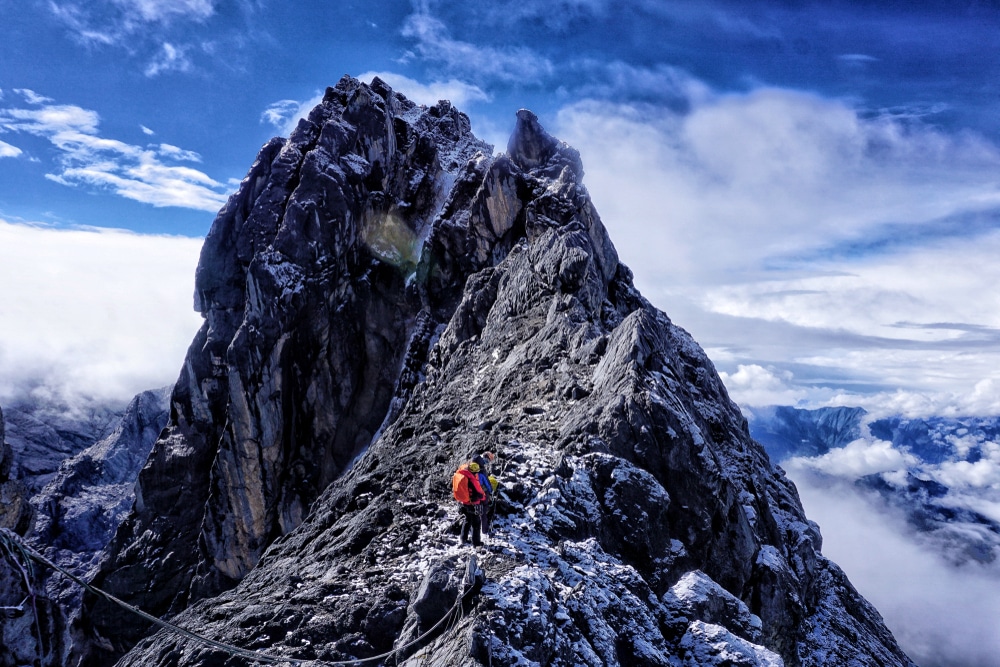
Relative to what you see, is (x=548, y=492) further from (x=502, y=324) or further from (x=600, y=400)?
(x=502, y=324)

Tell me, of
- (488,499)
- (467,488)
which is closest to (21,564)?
(467,488)

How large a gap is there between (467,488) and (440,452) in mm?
6690

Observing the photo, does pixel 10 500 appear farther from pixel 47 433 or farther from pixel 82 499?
pixel 47 433

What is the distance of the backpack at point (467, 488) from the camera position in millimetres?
13367

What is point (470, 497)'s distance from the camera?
1346cm

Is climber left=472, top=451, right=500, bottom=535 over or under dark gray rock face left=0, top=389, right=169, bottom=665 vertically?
over

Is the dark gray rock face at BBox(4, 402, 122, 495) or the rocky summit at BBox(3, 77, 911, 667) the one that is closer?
the rocky summit at BBox(3, 77, 911, 667)

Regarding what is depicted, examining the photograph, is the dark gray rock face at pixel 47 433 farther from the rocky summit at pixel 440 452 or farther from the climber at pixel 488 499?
the climber at pixel 488 499

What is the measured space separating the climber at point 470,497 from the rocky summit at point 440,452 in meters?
0.43

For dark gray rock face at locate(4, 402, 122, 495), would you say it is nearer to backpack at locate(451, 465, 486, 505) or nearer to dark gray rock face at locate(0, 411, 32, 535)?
dark gray rock face at locate(0, 411, 32, 535)

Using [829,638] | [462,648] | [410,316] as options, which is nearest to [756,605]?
[829,638]

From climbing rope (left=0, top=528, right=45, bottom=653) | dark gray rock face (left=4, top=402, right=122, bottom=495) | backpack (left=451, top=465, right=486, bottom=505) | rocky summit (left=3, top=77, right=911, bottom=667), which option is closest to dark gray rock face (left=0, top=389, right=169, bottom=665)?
dark gray rock face (left=4, top=402, right=122, bottom=495)

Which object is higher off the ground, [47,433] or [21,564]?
[21,564]

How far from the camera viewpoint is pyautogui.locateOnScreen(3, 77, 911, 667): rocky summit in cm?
1282
